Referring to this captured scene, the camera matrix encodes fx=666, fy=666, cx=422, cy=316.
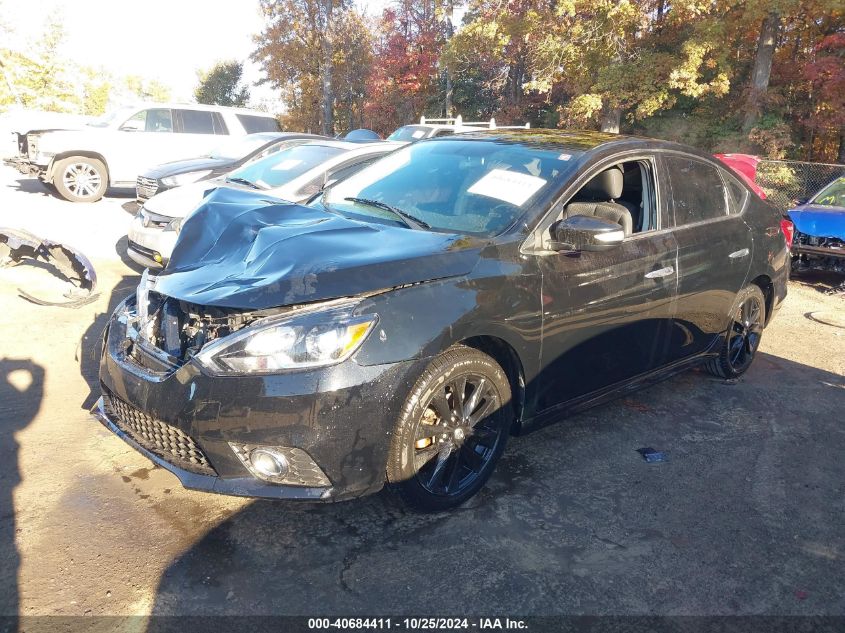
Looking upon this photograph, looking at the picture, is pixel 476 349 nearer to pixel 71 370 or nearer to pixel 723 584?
pixel 723 584

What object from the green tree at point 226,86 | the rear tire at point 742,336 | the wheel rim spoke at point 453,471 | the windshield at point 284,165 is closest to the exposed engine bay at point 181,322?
the wheel rim spoke at point 453,471

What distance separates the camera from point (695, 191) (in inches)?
177

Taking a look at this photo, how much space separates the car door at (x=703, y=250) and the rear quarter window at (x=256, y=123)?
11389 mm

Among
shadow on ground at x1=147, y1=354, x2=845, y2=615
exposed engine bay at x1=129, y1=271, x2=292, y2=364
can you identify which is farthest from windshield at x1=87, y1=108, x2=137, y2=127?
shadow on ground at x1=147, y1=354, x2=845, y2=615

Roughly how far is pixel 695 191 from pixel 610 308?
4.41 ft

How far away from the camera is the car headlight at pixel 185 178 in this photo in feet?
29.5

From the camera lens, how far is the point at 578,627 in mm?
2527

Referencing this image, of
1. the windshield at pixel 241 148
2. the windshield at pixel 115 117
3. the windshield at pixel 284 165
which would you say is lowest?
the windshield at pixel 284 165

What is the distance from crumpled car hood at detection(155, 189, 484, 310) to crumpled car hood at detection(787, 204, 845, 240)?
694cm

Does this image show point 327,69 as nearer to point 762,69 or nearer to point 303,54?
point 303,54

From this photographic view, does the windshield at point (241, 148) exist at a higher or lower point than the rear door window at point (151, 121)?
lower

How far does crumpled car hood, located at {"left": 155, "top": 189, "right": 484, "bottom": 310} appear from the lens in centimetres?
279

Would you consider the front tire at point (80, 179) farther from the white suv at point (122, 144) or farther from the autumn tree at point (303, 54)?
the autumn tree at point (303, 54)

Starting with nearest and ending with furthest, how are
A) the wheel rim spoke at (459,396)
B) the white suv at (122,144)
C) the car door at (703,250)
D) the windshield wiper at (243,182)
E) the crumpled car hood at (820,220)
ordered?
1. the wheel rim spoke at (459,396)
2. the car door at (703,250)
3. the windshield wiper at (243,182)
4. the crumpled car hood at (820,220)
5. the white suv at (122,144)
